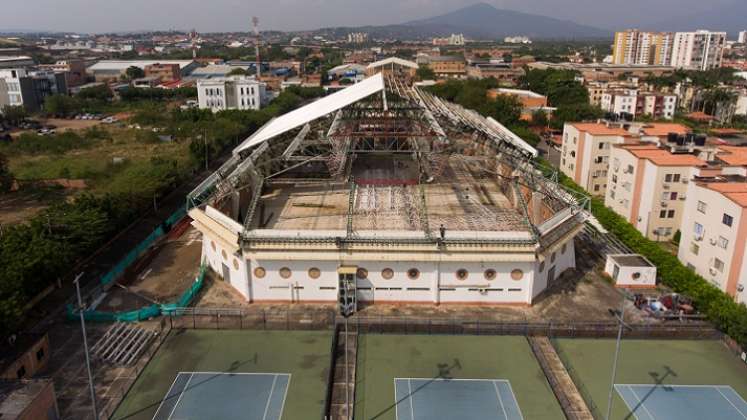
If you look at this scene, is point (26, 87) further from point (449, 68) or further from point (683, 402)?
point (683, 402)

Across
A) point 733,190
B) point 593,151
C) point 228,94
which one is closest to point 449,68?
point 228,94

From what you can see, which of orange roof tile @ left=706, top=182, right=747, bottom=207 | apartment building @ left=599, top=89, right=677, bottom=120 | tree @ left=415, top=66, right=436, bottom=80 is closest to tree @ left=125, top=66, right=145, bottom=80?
tree @ left=415, top=66, right=436, bottom=80

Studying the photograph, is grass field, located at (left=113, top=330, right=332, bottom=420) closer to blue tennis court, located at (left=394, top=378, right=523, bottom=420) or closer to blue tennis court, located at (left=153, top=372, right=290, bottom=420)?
blue tennis court, located at (left=153, top=372, right=290, bottom=420)

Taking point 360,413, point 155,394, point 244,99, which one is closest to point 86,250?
point 155,394

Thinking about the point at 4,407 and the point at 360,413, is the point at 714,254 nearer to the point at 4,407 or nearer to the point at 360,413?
the point at 360,413

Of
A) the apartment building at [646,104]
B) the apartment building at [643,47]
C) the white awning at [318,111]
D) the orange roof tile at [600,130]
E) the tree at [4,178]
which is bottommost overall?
the tree at [4,178]

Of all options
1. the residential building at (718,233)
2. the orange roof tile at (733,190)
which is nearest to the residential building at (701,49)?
the orange roof tile at (733,190)

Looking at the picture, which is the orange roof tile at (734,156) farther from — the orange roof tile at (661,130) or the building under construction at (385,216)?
the building under construction at (385,216)
